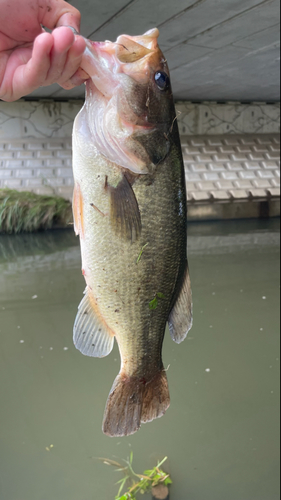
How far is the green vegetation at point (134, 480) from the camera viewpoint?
998mm

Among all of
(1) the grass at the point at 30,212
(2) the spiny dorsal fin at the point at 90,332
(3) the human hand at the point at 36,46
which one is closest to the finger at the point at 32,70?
(3) the human hand at the point at 36,46

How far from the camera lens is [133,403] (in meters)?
0.80

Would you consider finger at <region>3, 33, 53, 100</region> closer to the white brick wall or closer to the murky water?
the white brick wall

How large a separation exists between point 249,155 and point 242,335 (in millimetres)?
6052

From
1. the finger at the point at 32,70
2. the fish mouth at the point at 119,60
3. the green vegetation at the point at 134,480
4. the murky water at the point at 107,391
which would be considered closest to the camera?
the finger at the point at 32,70

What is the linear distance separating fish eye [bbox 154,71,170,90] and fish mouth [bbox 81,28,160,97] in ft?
0.06

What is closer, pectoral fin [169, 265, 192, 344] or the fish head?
the fish head

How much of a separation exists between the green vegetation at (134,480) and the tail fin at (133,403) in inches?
8.9

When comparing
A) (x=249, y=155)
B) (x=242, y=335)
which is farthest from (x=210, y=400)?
(x=249, y=155)

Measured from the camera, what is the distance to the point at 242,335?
2988 mm

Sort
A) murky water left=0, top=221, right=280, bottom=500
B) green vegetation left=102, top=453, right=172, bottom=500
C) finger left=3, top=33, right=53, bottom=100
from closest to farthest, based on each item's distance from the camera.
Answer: finger left=3, top=33, right=53, bottom=100 < murky water left=0, top=221, right=280, bottom=500 < green vegetation left=102, top=453, right=172, bottom=500

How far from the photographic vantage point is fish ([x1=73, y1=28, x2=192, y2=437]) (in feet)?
2.43

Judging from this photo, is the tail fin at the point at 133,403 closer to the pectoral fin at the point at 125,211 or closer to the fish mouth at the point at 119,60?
the pectoral fin at the point at 125,211

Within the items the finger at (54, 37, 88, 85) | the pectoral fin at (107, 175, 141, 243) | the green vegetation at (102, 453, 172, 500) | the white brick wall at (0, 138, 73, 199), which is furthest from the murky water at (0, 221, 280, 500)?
the finger at (54, 37, 88, 85)
